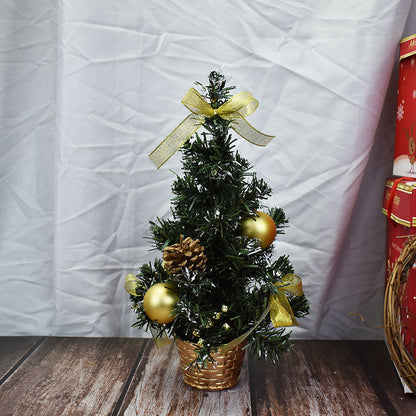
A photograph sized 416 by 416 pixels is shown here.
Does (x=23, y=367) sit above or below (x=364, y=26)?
below

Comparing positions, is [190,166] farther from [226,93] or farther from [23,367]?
[23,367]

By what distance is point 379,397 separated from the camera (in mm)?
839

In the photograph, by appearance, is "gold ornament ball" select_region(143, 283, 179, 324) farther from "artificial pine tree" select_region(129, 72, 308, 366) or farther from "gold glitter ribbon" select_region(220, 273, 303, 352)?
"gold glitter ribbon" select_region(220, 273, 303, 352)

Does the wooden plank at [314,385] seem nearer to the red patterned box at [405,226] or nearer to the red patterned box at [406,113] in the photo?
the red patterned box at [405,226]

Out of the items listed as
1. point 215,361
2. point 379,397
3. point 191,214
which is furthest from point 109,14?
point 379,397

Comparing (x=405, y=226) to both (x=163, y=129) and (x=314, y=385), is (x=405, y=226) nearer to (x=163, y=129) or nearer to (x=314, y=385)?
(x=314, y=385)

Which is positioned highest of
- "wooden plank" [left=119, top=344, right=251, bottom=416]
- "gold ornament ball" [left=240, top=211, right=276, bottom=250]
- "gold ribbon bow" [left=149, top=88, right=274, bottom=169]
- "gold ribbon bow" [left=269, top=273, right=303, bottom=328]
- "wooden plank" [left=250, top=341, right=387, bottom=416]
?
"gold ribbon bow" [left=149, top=88, right=274, bottom=169]

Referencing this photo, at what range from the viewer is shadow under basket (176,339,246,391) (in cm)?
82

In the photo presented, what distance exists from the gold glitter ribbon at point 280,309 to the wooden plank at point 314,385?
0.39 feet

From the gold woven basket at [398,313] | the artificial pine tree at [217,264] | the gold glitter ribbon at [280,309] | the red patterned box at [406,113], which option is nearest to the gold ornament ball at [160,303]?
the artificial pine tree at [217,264]

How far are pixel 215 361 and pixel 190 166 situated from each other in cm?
32

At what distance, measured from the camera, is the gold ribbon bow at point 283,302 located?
2.63 ft

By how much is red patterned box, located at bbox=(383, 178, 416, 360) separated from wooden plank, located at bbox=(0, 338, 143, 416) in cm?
50

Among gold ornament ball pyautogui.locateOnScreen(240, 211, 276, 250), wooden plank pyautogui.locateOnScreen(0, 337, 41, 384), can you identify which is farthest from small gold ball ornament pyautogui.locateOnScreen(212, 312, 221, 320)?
wooden plank pyautogui.locateOnScreen(0, 337, 41, 384)
